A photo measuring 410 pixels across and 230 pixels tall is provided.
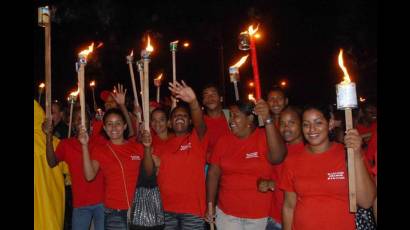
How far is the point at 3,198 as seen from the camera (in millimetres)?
2848

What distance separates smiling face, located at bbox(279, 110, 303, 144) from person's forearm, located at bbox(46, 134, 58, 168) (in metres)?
2.78

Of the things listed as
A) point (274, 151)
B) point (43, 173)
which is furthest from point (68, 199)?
point (274, 151)

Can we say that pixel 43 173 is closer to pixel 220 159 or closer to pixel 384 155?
pixel 220 159

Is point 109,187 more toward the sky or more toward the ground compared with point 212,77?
more toward the ground

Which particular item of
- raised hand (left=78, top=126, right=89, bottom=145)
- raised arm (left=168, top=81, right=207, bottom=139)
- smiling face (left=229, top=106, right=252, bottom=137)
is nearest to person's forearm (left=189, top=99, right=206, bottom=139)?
raised arm (left=168, top=81, right=207, bottom=139)

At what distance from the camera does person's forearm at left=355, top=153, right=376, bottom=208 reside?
3.81m

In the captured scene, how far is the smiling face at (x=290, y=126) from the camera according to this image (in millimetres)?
5238

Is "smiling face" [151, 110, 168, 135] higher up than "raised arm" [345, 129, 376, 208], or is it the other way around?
"smiling face" [151, 110, 168, 135]

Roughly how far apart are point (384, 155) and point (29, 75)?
241cm

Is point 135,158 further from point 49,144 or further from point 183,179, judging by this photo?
point 49,144

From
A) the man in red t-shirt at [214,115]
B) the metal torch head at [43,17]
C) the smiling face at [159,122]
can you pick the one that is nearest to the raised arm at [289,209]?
the smiling face at [159,122]

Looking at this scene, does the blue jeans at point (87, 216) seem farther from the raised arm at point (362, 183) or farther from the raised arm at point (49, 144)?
the raised arm at point (362, 183)

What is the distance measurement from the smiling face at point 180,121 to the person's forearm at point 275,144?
3.88 feet

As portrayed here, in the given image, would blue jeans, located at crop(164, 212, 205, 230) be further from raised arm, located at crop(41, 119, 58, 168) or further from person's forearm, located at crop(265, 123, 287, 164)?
raised arm, located at crop(41, 119, 58, 168)
